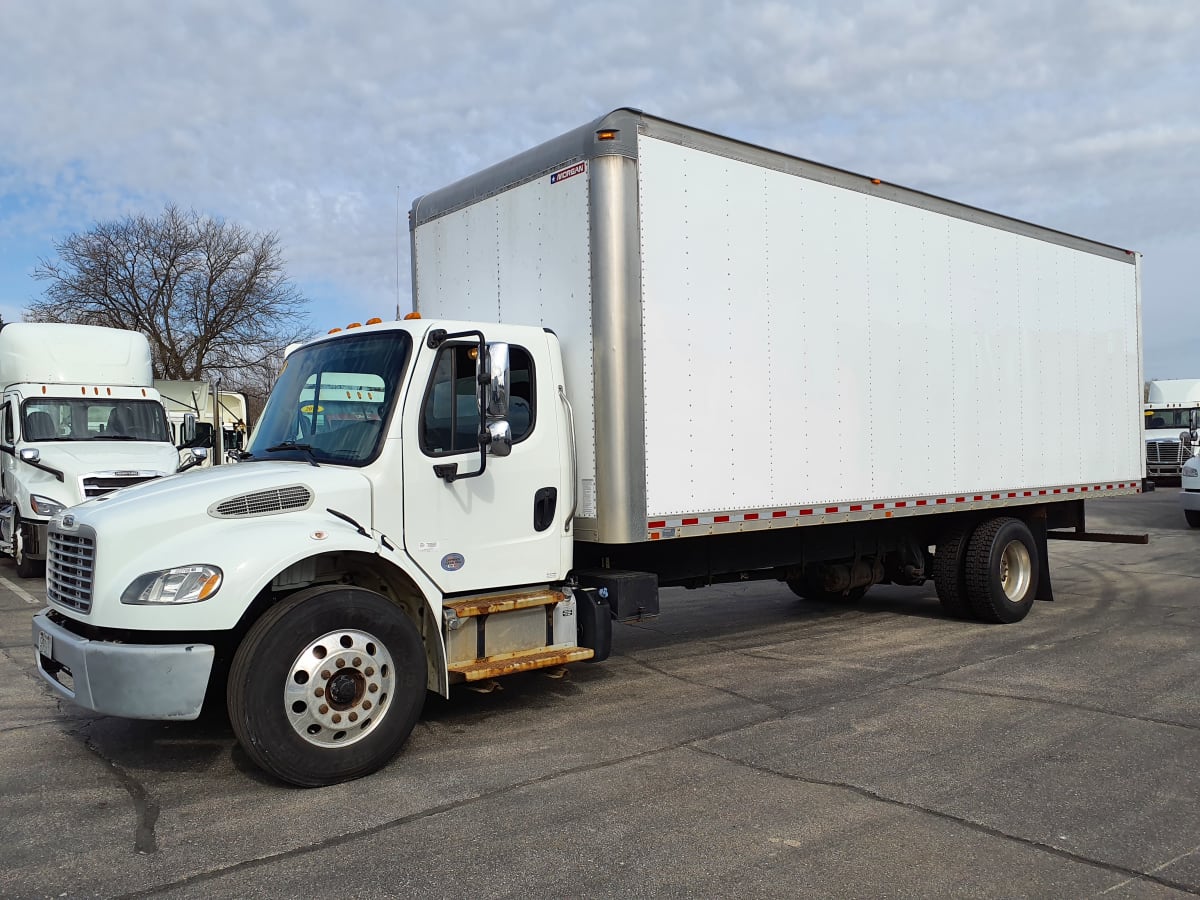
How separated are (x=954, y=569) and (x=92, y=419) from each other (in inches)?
480

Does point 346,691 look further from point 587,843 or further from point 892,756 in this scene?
point 892,756

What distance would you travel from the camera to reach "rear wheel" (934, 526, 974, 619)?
9.48m

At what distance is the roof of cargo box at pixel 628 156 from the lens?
6.20 m

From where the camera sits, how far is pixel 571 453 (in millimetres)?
6324

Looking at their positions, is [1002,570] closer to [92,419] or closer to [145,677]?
[145,677]

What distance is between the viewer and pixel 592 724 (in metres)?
6.07

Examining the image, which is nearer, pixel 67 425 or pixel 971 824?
pixel 971 824

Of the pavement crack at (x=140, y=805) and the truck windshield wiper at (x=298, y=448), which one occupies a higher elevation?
the truck windshield wiper at (x=298, y=448)

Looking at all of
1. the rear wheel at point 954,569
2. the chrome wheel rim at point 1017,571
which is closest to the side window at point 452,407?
the rear wheel at point 954,569

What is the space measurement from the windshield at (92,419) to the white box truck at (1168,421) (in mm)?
26173

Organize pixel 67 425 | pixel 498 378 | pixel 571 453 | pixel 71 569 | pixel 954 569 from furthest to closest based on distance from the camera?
1. pixel 67 425
2. pixel 954 569
3. pixel 571 453
4. pixel 498 378
5. pixel 71 569

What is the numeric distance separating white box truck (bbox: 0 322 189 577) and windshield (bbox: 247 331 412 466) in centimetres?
828

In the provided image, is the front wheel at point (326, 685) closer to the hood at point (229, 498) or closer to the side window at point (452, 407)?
the hood at point (229, 498)

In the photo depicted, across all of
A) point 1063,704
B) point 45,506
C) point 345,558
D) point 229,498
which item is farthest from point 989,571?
point 45,506
